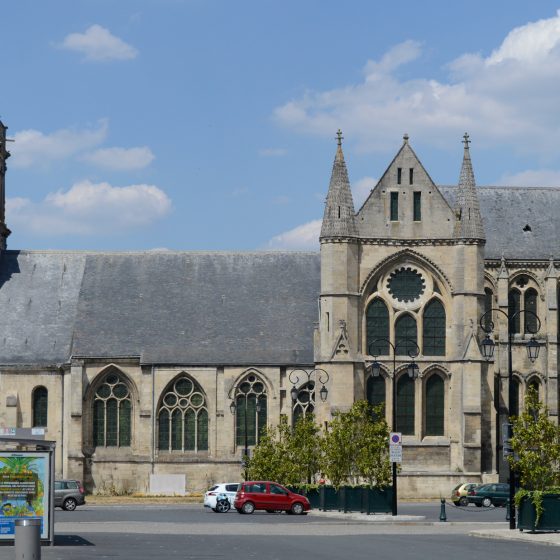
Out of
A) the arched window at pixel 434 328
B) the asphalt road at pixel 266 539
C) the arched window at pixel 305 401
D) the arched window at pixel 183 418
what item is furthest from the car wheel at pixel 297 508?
the arched window at pixel 183 418

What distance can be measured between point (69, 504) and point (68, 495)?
0.38 metres

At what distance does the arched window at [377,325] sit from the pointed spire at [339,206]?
380 centimetres

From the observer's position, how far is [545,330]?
258 feet

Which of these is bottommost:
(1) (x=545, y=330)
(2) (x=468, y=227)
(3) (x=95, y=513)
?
(3) (x=95, y=513)

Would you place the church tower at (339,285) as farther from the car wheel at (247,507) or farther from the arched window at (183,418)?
the car wheel at (247,507)

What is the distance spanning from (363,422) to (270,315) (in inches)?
816

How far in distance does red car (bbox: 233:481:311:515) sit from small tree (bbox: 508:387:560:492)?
46.3 feet

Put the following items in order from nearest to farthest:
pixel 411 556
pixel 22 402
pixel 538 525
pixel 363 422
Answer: pixel 411 556 < pixel 538 525 < pixel 363 422 < pixel 22 402

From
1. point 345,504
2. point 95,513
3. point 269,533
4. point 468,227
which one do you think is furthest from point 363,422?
point 269,533

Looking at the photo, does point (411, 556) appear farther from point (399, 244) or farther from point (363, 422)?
point (399, 244)

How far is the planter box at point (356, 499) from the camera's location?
51.8 meters

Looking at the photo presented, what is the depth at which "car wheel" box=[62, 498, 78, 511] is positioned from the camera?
59594 millimetres

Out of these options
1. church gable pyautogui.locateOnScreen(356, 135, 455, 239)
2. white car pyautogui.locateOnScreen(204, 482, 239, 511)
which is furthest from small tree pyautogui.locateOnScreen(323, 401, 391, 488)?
church gable pyautogui.locateOnScreen(356, 135, 455, 239)

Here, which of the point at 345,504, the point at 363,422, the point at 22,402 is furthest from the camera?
the point at 22,402
